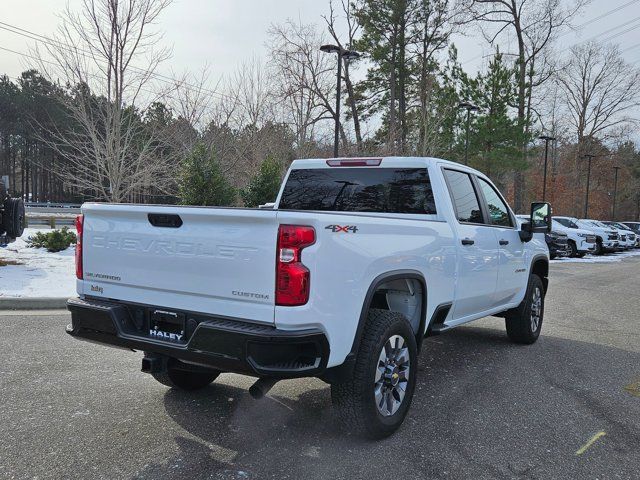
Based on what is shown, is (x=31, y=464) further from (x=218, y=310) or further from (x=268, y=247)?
(x=268, y=247)

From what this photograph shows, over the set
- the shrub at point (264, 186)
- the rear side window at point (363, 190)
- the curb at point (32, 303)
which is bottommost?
the curb at point (32, 303)

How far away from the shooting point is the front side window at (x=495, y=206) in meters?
5.39

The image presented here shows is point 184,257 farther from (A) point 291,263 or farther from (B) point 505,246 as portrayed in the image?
(B) point 505,246

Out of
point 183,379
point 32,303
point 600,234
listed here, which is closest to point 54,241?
point 32,303

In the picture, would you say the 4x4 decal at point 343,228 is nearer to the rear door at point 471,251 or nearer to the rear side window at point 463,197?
the rear door at point 471,251

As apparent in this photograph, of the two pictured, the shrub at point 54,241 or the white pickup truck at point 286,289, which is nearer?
the white pickup truck at point 286,289

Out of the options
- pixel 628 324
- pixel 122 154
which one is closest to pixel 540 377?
pixel 628 324

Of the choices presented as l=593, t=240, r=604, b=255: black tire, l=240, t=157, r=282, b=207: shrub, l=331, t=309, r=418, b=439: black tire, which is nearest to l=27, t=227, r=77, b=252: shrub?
l=240, t=157, r=282, b=207: shrub

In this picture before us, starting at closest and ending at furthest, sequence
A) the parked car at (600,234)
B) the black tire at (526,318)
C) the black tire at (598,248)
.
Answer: the black tire at (526,318) < the parked car at (600,234) < the black tire at (598,248)

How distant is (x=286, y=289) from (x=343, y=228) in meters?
0.50

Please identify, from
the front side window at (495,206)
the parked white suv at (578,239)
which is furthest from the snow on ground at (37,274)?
the parked white suv at (578,239)

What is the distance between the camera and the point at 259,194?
17797mm

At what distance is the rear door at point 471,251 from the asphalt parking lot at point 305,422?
29.3 inches

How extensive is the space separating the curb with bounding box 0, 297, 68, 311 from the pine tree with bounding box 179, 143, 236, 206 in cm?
794
